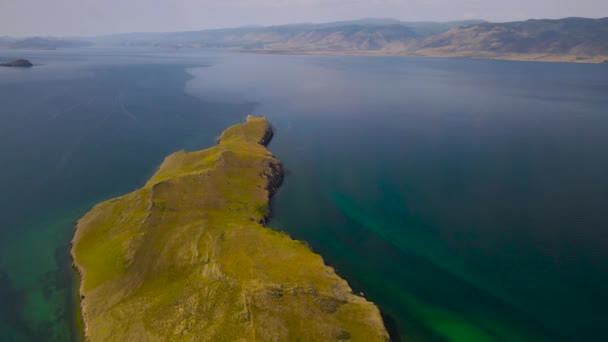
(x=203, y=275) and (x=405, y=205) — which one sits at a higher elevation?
(x=203, y=275)

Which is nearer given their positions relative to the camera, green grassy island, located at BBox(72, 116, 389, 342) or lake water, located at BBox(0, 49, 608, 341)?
green grassy island, located at BBox(72, 116, 389, 342)

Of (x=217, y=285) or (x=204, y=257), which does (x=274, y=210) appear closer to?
(x=204, y=257)

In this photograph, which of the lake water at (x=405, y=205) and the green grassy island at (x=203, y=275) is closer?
the green grassy island at (x=203, y=275)

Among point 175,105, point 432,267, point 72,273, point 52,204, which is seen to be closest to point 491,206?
point 432,267

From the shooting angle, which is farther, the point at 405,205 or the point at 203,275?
the point at 405,205
